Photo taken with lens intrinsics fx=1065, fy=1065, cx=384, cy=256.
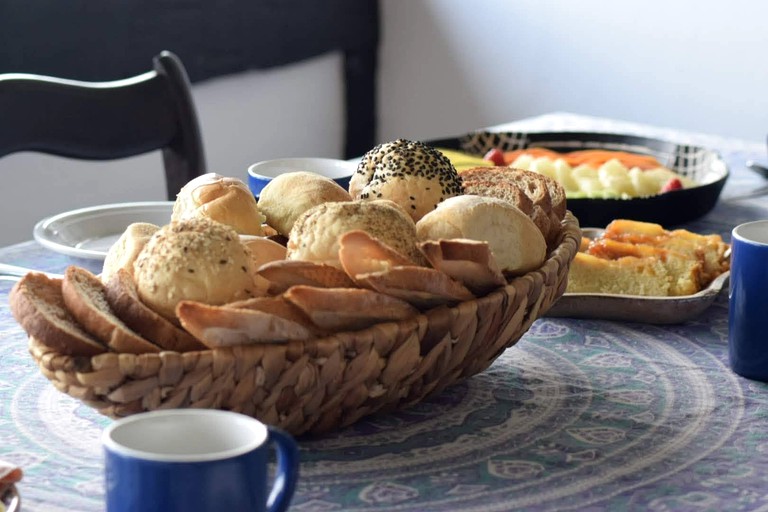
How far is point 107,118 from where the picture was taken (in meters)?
1.65

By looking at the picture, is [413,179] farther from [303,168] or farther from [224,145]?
[224,145]

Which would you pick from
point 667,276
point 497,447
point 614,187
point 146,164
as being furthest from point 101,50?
point 497,447

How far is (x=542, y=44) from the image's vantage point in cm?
393

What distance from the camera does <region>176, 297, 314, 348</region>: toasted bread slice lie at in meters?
0.66

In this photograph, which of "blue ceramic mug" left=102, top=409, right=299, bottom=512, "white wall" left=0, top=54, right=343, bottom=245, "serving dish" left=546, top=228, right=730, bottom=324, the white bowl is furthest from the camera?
"white wall" left=0, top=54, right=343, bottom=245

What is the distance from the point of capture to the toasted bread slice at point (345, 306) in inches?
26.9

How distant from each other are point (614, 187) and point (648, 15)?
2220mm

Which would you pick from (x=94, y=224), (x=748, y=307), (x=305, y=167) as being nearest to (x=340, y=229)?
(x=748, y=307)

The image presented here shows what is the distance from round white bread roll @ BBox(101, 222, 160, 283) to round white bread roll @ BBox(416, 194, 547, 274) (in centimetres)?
21

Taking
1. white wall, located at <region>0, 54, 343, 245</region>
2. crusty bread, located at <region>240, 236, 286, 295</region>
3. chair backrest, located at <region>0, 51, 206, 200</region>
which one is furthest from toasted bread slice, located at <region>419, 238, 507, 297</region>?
white wall, located at <region>0, 54, 343, 245</region>

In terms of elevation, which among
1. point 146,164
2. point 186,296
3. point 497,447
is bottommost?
point 146,164

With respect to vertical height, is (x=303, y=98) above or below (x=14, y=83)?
below

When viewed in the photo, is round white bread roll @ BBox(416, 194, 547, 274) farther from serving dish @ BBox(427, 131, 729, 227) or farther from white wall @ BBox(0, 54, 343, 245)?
white wall @ BBox(0, 54, 343, 245)

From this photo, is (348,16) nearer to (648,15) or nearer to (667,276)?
(648,15)
